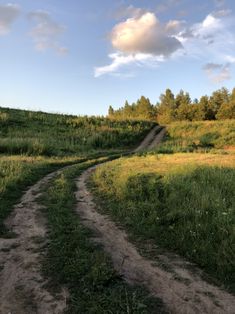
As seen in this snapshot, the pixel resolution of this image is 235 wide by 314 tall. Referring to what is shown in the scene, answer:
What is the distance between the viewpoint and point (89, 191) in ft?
47.9

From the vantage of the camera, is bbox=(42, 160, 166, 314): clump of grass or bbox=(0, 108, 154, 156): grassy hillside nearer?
bbox=(42, 160, 166, 314): clump of grass

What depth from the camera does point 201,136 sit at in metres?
40.7

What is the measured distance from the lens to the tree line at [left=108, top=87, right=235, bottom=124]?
7444 centimetres

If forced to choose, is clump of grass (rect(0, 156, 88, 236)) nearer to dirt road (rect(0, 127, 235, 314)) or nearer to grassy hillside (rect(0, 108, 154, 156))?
dirt road (rect(0, 127, 235, 314))

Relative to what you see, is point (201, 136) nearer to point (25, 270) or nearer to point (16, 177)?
point (16, 177)

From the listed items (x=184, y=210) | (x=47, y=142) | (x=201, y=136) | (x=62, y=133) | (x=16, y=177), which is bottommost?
(x=184, y=210)

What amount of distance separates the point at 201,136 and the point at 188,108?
40.6 metres

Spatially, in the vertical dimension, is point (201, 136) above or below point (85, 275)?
above

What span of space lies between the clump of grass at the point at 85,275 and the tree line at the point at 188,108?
5207 centimetres

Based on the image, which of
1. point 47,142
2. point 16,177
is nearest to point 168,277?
point 16,177

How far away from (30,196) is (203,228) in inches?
271

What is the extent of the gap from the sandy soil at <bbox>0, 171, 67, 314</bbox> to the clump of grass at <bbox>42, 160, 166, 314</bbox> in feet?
0.70

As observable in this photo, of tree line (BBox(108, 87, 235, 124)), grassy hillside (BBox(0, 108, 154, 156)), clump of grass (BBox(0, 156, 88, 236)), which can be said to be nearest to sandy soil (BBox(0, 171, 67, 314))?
clump of grass (BBox(0, 156, 88, 236))

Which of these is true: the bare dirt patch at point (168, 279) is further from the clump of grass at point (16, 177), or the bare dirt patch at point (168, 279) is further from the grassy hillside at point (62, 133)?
the grassy hillside at point (62, 133)
